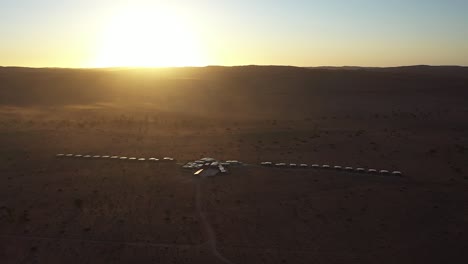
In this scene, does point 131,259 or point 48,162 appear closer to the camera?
point 131,259

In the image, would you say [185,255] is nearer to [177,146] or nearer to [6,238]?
[6,238]

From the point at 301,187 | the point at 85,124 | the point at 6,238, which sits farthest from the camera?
the point at 85,124

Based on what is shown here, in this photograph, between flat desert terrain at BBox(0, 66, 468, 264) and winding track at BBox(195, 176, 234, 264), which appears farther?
flat desert terrain at BBox(0, 66, 468, 264)

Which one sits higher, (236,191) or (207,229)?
(236,191)

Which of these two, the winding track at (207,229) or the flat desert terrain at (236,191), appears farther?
the flat desert terrain at (236,191)

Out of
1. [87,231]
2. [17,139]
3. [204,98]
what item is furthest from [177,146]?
[204,98]

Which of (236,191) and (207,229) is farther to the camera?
(236,191)

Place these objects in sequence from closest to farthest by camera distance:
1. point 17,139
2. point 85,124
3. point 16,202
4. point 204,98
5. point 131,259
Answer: point 131,259
point 16,202
point 17,139
point 85,124
point 204,98
